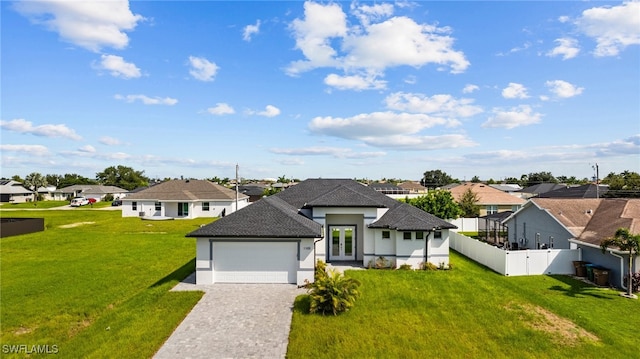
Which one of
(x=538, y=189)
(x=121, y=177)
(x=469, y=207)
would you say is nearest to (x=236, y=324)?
(x=469, y=207)

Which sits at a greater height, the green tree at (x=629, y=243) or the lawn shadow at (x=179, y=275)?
the green tree at (x=629, y=243)

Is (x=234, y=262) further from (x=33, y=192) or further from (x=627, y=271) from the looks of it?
(x=33, y=192)

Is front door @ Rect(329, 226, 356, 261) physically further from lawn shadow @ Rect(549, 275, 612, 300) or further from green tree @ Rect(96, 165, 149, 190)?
green tree @ Rect(96, 165, 149, 190)

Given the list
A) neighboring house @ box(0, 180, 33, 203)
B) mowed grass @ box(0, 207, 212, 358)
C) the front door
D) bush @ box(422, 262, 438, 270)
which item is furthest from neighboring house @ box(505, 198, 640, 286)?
A: neighboring house @ box(0, 180, 33, 203)

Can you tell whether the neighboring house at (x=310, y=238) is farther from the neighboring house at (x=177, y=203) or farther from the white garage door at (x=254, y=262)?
the neighboring house at (x=177, y=203)

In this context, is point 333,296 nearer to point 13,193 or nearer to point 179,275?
point 179,275

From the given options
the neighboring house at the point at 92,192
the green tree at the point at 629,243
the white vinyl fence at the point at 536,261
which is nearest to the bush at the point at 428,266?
the white vinyl fence at the point at 536,261
